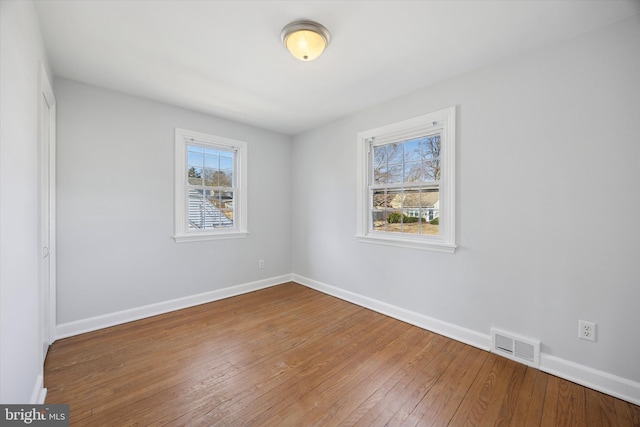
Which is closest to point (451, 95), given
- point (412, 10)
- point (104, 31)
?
point (412, 10)

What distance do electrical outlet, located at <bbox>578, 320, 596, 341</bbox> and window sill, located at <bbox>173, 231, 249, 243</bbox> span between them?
143 inches

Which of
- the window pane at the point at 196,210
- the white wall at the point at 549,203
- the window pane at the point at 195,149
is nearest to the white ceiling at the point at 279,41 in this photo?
the white wall at the point at 549,203

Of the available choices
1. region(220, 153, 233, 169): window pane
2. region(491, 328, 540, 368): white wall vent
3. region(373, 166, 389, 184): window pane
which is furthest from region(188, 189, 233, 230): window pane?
region(491, 328, 540, 368): white wall vent

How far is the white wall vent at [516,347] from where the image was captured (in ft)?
6.81

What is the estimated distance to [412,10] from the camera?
1706mm

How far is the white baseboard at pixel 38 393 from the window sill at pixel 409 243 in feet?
9.80

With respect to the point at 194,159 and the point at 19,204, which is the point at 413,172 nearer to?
the point at 194,159

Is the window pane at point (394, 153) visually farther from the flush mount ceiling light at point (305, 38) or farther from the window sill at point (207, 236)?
the window sill at point (207, 236)

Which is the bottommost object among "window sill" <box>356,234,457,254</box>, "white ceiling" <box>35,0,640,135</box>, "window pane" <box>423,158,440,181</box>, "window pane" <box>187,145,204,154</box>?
"window sill" <box>356,234,457,254</box>

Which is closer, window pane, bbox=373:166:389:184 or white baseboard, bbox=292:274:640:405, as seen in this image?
white baseboard, bbox=292:274:640:405

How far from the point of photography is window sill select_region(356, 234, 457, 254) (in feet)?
8.45

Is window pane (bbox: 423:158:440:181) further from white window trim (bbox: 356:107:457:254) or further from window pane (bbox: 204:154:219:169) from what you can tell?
window pane (bbox: 204:154:219:169)

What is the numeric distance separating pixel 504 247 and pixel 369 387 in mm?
1606

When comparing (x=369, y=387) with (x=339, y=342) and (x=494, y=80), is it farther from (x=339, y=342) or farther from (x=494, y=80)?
(x=494, y=80)
